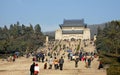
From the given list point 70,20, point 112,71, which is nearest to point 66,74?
point 112,71

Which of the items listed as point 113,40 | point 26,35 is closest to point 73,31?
point 26,35

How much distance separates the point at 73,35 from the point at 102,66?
86285 millimetres

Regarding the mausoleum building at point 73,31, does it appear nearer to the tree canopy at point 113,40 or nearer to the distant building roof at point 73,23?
the distant building roof at point 73,23

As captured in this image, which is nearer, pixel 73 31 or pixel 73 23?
pixel 73 31

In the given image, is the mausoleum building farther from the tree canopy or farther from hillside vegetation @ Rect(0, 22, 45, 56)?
the tree canopy

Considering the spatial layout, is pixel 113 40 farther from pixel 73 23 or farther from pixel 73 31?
pixel 73 23

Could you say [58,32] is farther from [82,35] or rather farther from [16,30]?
[16,30]

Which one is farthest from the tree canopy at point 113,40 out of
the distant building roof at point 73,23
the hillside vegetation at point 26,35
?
the distant building roof at point 73,23

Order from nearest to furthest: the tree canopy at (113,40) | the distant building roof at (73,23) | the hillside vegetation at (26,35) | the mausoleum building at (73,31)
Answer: the tree canopy at (113,40), the hillside vegetation at (26,35), the mausoleum building at (73,31), the distant building roof at (73,23)

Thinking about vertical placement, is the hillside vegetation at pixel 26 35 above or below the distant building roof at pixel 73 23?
below

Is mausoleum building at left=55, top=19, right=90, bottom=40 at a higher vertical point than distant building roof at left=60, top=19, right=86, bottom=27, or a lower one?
lower

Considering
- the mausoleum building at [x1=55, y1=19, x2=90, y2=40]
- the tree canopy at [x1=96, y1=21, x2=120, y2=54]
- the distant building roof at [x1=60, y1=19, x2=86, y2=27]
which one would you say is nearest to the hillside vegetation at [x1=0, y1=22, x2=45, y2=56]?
the mausoleum building at [x1=55, y1=19, x2=90, y2=40]

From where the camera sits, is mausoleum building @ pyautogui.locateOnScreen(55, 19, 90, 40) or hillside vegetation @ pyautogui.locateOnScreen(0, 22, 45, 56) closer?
hillside vegetation @ pyautogui.locateOnScreen(0, 22, 45, 56)

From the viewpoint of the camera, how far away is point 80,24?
123 m
